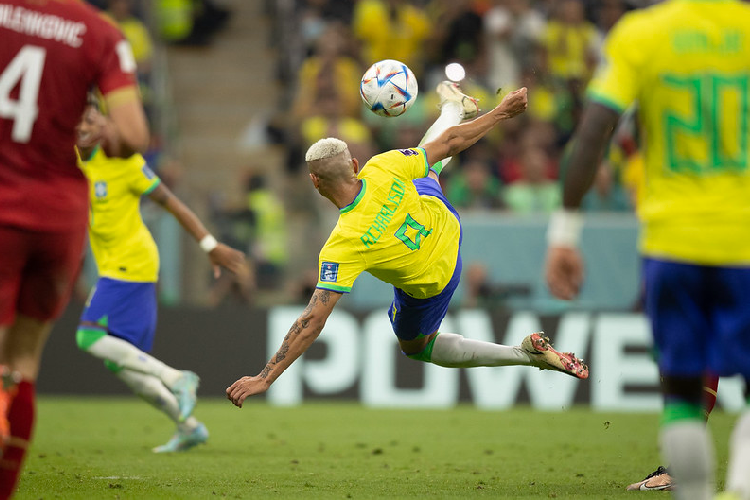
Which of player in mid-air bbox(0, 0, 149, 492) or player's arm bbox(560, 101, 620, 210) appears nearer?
player's arm bbox(560, 101, 620, 210)

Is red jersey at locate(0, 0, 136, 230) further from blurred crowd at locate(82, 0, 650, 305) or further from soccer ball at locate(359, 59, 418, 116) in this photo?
blurred crowd at locate(82, 0, 650, 305)

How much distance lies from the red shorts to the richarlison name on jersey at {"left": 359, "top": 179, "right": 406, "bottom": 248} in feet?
8.45

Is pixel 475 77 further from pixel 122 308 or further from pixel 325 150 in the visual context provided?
pixel 325 150

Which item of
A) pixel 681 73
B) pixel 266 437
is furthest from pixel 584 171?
pixel 266 437

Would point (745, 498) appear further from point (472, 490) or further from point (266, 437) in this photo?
point (266, 437)

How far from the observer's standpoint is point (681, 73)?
4480 millimetres

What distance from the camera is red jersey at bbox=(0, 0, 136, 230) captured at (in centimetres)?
484

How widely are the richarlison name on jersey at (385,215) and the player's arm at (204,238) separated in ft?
4.86

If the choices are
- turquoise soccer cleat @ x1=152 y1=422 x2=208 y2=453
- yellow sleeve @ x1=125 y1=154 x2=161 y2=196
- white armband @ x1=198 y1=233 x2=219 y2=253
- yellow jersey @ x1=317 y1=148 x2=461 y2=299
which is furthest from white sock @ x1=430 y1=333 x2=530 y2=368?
yellow sleeve @ x1=125 y1=154 x2=161 y2=196

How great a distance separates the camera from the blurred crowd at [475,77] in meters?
16.1

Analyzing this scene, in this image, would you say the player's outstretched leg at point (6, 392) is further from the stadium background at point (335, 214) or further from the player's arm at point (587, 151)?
the stadium background at point (335, 214)

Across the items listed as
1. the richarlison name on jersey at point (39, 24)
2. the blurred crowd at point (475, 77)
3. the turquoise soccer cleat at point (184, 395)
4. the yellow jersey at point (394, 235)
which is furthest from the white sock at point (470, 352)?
the blurred crowd at point (475, 77)

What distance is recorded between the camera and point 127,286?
32.0 ft

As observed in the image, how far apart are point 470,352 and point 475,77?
10520 mm
